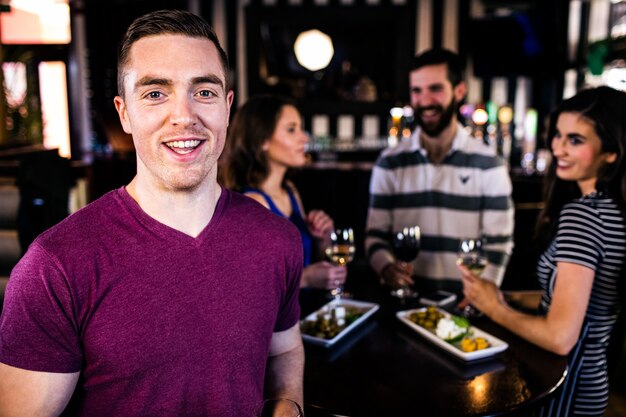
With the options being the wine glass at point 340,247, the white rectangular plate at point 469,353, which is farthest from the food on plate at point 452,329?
the wine glass at point 340,247

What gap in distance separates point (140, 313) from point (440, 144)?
6.96 feet

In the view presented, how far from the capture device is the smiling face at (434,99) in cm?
284

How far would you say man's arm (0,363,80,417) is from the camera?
3.29ft

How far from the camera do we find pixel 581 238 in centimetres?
177

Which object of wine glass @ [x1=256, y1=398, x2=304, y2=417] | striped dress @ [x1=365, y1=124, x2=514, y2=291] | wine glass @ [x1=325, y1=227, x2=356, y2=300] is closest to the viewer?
wine glass @ [x1=256, y1=398, x2=304, y2=417]

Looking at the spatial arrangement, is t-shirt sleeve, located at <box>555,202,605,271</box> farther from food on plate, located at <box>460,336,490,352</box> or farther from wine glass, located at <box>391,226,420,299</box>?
wine glass, located at <box>391,226,420,299</box>

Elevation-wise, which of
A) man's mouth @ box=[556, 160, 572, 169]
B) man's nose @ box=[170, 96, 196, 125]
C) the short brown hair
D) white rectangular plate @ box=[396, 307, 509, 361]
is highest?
the short brown hair

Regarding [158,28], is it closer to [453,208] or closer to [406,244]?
[406,244]

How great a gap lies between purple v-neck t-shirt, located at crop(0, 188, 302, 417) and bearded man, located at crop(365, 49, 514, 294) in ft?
5.06

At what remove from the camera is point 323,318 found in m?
1.92

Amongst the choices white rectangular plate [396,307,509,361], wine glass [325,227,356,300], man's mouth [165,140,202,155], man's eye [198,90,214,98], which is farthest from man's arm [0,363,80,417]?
wine glass [325,227,356,300]

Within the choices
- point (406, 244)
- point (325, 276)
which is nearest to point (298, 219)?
point (325, 276)

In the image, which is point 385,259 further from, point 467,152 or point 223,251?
point 223,251

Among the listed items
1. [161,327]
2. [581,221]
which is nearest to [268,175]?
[581,221]
